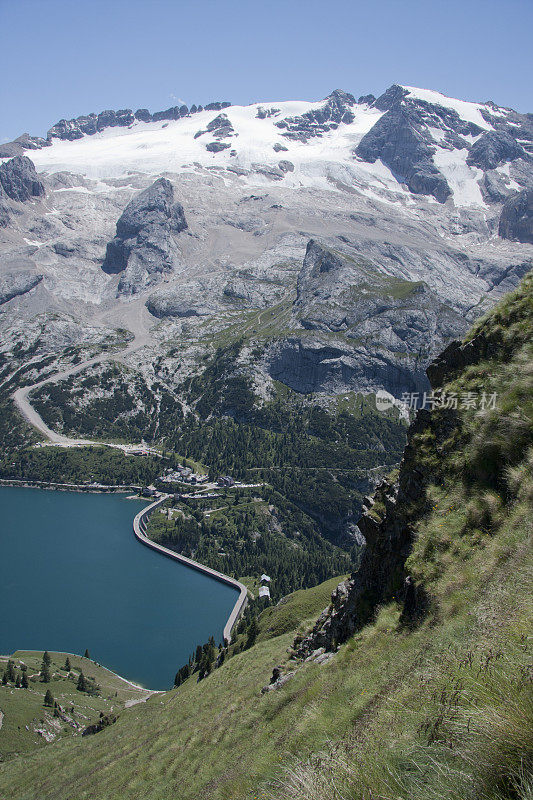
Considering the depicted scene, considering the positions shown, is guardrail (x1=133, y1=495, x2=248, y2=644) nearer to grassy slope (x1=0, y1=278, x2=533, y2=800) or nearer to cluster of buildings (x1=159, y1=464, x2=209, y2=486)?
cluster of buildings (x1=159, y1=464, x2=209, y2=486)

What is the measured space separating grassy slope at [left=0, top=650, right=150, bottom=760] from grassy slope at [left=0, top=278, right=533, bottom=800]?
40.5 metres

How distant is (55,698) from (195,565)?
183 ft

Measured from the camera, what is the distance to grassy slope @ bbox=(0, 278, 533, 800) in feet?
17.0

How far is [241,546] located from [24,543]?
5648cm

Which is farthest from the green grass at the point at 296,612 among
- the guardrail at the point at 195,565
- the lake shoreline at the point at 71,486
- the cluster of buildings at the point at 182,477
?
the lake shoreline at the point at 71,486

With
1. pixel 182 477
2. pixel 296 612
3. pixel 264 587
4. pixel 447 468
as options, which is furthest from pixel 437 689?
pixel 182 477

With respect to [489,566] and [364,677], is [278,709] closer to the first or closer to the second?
[364,677]

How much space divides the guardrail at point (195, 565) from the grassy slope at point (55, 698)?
21.7m

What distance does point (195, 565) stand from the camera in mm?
117688

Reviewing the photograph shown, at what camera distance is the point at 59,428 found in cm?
19612

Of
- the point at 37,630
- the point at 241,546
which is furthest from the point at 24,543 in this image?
the point at 241,546

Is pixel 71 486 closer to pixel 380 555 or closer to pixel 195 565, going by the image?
pixel 195 565

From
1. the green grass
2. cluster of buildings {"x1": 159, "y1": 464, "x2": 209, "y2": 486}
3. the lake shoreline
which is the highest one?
the green grass

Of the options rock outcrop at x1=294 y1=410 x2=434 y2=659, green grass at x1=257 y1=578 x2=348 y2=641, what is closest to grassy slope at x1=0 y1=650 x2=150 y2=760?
green grass at x1=257 y1=578 x2=348 y2=641
